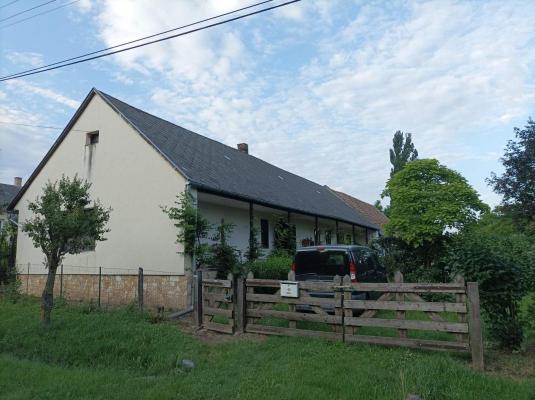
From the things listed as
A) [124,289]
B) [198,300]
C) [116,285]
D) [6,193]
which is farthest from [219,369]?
[6,193]

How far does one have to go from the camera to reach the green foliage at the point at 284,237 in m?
19.9

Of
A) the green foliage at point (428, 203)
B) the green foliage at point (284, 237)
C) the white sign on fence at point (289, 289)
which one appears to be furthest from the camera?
the green foliage at point (284, 237)

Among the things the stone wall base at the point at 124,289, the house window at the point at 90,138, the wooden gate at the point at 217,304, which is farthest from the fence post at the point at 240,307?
the house window at the point at 90,138

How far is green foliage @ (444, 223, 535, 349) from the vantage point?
695cm

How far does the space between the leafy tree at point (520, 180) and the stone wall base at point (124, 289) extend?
2795 centimetres

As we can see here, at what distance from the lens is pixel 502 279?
7.04 m

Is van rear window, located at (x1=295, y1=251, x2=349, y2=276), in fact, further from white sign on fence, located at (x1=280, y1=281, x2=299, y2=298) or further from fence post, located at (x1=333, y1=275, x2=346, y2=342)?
fence post, located at (x1=333, y1=275, x2=346, y2=342)

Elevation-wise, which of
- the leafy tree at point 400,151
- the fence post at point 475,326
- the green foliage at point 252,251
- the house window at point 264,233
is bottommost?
the fence post at point 475,326

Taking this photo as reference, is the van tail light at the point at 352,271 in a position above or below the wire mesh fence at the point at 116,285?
above

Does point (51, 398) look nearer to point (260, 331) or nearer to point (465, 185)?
point (260, 331)

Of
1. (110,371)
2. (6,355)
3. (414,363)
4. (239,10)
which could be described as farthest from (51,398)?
(239,10)

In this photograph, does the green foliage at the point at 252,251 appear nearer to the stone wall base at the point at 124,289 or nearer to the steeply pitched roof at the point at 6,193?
the stone wall base at the point at 124,289

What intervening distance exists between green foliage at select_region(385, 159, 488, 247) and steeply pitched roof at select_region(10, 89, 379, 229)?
427 cm

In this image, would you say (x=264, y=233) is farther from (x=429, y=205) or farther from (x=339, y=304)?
(x=339, y=304)
